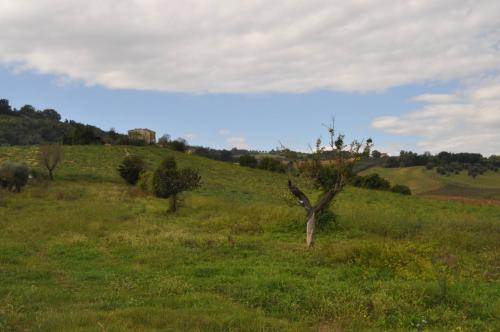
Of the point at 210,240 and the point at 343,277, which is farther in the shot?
the point at 210,240

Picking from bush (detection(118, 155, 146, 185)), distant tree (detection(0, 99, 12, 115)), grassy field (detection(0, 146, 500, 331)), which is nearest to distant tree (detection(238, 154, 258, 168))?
bush (detection(118, 155, 146, 185))

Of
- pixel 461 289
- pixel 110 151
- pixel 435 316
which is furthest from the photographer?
pixel 110 151

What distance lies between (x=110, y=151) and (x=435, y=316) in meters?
62.2

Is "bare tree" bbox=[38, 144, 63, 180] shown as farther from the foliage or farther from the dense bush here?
the dense bush

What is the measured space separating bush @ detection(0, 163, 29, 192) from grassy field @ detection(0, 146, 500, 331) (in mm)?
10968

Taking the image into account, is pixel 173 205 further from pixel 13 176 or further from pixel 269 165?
pixel 269 165

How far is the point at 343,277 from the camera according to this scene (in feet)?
36.4

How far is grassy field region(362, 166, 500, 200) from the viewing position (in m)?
66.5

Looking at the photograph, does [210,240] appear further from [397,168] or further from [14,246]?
[397,168]

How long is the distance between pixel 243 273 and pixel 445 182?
A: 7253 cm

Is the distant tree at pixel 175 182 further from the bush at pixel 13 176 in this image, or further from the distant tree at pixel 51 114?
the distant tree at pixel 51 114

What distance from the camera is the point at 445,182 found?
249 ft

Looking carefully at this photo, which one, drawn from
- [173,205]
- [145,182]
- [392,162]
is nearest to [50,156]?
[145,182]

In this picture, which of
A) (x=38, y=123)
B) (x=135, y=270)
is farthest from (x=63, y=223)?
(x=38, y=123)
